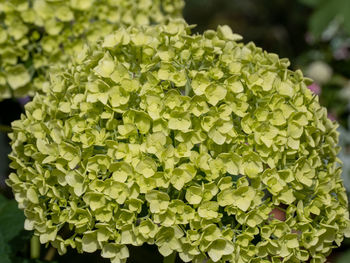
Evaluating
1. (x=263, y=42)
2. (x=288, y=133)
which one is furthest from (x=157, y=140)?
(x=263, y=42)

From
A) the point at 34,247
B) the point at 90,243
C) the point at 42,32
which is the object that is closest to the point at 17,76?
the point at 42,32

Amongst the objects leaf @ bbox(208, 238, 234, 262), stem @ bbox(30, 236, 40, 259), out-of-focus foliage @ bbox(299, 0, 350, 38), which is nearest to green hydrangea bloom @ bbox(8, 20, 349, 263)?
leaf @ bbox(208, 238, 234, 262)

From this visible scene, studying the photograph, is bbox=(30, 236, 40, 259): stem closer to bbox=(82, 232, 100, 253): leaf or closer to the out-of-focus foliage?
bbox=(82, 232, 100, 253): leaf

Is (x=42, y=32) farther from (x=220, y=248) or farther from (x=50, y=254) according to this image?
(x=220, y=248)

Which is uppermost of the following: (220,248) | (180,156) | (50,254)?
(180,156)

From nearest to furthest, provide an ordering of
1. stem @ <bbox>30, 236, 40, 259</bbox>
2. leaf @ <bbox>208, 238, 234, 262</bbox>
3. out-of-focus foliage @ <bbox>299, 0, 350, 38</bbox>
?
leaf @ <bbox>208, 238, 234, 262</bbox> → stem @ <bbox>30, 236, 40, 259</bbox> → out-of-focus foliage @ <bbox>299, 0, 350, 38</bbox>

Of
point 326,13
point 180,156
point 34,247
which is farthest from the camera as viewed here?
point 326,13

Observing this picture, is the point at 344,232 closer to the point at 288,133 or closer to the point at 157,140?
the point at 288,133

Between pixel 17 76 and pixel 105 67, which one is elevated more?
pixel 105 67
